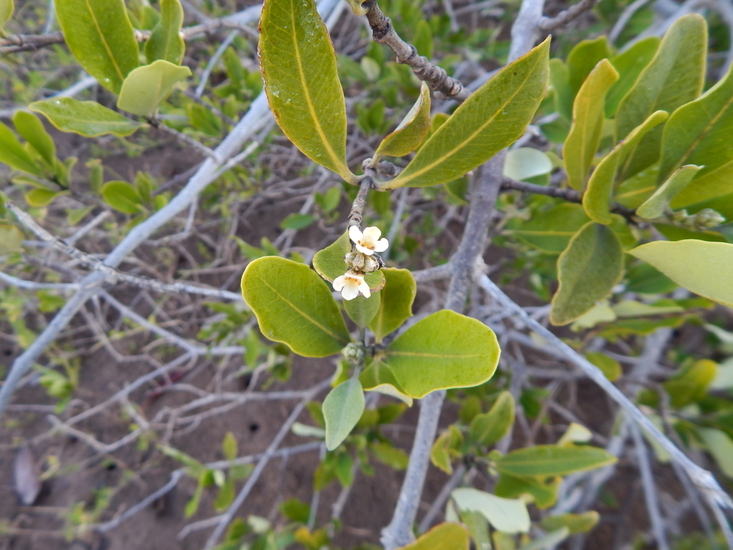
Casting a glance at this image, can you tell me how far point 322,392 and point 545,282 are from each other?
1.73 m

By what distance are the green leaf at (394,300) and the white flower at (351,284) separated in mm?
109

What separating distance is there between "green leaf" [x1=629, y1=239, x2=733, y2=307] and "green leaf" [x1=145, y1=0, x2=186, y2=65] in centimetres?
110

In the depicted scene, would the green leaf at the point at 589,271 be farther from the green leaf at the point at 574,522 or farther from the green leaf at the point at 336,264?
the green leaf at the point at 574,522

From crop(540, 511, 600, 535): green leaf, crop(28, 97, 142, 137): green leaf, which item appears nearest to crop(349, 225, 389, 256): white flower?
crop(28, 97, 142, 137): green leaf

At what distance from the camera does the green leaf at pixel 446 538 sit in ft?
2.36

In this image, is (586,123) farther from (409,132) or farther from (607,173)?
(409,132)

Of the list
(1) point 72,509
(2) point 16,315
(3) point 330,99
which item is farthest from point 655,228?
(1) point 72,509

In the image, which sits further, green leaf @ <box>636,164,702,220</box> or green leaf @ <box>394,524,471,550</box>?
green leaf @ <box>394,524,471,550</box>

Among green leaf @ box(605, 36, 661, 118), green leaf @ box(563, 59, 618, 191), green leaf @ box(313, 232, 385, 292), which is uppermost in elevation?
green leaf @ box(605, 36, 661, 118)

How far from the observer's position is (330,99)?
0.56 metres

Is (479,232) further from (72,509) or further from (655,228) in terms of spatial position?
(72,509)

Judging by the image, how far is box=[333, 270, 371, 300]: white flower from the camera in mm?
525

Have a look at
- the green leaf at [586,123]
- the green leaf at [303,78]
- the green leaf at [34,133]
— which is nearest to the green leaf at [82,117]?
the green leaf at [34,133]

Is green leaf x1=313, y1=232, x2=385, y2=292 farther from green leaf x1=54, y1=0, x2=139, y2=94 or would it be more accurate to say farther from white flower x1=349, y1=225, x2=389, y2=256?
green leaf x1=54, y1=0, x2=139, y2=94
